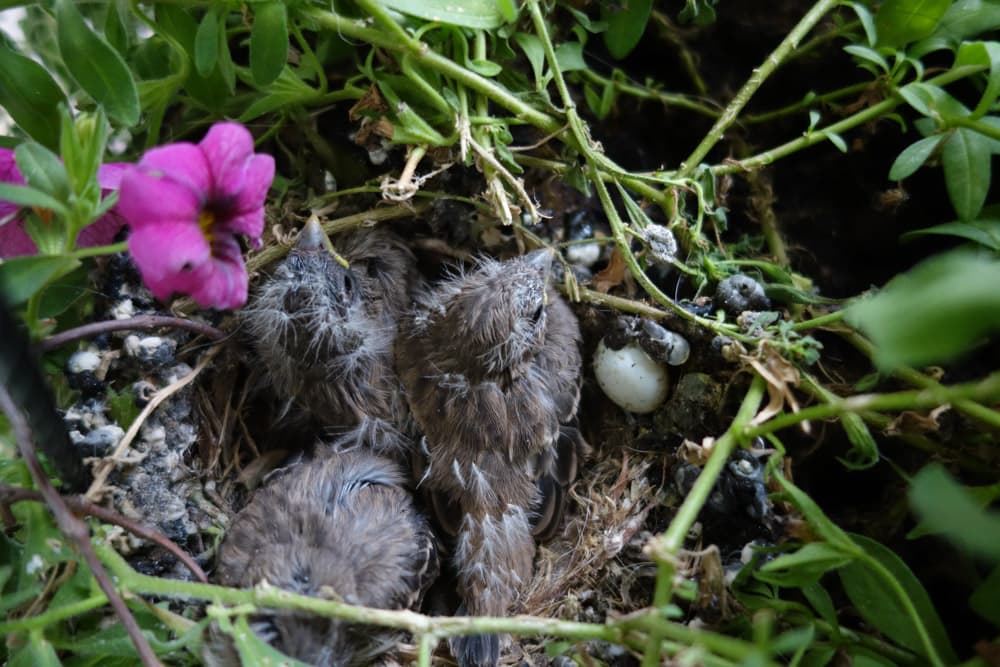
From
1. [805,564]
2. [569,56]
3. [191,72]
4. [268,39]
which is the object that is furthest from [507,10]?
[805,564]

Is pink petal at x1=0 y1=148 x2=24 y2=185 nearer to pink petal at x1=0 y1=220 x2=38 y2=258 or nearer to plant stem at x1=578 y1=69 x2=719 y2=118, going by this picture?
pink petal at x1=0 y1=220 x2=38 y2=258

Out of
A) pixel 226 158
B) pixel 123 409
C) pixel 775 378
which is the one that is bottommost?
pixel 123 409

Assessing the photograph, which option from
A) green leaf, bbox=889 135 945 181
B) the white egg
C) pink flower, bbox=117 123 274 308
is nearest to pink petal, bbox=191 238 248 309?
pink flower, bbox=117 123 274 308

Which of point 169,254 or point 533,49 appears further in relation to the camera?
point 533,49

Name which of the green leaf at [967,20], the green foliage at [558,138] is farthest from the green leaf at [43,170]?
the green leaf at [967,20]

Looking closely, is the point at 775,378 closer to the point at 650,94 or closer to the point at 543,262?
the point at 543,262

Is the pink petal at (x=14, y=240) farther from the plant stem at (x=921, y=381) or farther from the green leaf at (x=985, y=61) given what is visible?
the green leaf at (x=985, y=61)
